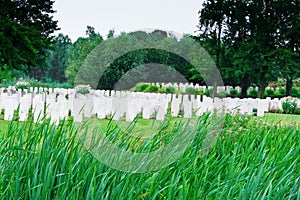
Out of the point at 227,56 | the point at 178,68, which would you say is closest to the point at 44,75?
the point at 227,56

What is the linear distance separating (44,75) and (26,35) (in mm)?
35466

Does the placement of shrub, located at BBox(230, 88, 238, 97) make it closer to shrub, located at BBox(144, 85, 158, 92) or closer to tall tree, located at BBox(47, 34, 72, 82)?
shrub, located at BBox(144, 85, 158, 92)

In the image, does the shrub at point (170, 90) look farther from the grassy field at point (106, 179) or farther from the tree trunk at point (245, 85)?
the grassy field at point (106, 179)

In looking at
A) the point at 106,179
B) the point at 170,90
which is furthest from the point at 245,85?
the point at 106,179

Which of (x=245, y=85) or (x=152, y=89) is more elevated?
(x=245, y=85)

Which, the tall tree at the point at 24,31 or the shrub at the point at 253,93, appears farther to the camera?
the shrub at the point at 253,93

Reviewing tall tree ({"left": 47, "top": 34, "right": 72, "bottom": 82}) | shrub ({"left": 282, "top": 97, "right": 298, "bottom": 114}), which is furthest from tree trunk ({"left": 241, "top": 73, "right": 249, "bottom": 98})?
tall tree ({"left": 47, "top": 34, "right": 72, "bottom": 82})

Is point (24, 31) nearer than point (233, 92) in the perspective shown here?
Yes

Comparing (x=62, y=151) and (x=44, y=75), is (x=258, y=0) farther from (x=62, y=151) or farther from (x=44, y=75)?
(x=44, y=75)

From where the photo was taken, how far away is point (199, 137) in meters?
3.41

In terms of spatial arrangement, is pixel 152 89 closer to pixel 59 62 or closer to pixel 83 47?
pixel 83 47

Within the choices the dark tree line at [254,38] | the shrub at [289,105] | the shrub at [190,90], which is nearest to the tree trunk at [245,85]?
the dark tree line at [254,38]

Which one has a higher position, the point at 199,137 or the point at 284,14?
the point at 284,14

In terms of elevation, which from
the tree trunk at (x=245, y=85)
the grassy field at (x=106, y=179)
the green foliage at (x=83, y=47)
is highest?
the green foliage at (x=83, y=47)
